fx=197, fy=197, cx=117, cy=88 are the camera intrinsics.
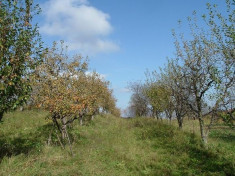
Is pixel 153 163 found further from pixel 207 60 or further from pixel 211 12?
pixel 211 12

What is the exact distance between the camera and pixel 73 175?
1014 cm

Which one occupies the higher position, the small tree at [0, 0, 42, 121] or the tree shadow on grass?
the small tree at [0, 0, 42, 121]

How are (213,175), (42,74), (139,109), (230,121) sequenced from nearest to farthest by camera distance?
1. (230,121)
2. (213,175)
3. (42,74)
4. (139,109)

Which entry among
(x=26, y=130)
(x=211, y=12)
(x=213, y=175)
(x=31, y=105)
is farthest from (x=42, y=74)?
(x=213, y=175)

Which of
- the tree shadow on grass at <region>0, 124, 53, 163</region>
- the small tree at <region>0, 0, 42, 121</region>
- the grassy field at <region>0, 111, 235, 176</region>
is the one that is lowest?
the grassy field at <region>0, 111, 235, 176</region>

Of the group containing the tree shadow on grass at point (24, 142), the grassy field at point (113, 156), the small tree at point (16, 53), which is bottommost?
the grassy field at point (113, 156)

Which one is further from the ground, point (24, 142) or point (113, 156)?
point (24, 142)

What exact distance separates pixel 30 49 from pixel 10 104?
2966 millimetres

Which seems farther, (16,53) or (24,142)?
(24,142)

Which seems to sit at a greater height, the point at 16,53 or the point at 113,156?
the point at 16,53

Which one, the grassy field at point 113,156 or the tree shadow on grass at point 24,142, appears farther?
the tree shadow on grass at point 24,142

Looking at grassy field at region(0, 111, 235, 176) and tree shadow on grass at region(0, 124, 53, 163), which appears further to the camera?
tree shadow on grass at region(0, 124, 53, 163)

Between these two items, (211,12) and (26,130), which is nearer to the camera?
(211,12)

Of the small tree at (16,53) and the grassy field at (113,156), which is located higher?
the small tree at (16,53)
